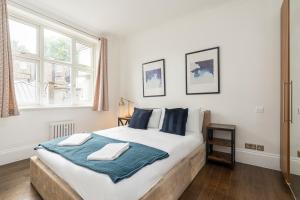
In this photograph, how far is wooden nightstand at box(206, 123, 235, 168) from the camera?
2.32 metres

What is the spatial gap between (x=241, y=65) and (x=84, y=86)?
3430mm

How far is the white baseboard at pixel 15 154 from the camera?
8.07 feet

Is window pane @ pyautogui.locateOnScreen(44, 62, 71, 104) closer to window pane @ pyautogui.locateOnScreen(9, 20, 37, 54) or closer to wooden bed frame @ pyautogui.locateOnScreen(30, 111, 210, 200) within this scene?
window pane @ pyautogui.locateOnScreen(9, 20, 37, 54)

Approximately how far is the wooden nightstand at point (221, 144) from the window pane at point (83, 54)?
3235 millimetres

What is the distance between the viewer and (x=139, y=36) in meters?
3.92

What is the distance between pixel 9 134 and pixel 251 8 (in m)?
4.49

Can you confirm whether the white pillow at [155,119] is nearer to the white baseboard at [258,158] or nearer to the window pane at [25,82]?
the white baseboard at [258,158]

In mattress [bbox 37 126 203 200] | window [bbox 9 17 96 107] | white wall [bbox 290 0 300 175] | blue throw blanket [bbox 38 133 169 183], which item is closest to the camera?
mattress [bbox 37 126 203 200]

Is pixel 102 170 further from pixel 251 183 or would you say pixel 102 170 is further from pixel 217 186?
pixel 251 183

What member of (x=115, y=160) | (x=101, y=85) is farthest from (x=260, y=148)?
(x=101, y=85)

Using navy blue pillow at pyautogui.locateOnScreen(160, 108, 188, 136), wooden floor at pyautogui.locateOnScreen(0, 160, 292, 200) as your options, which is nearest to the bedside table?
navy blue pillow at pyautogui.locateOnScreen(160, 108, 188, 136)

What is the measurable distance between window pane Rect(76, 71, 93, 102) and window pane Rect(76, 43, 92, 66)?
11.0 inches

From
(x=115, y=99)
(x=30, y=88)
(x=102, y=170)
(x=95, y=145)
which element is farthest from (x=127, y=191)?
(x=115, y=99)

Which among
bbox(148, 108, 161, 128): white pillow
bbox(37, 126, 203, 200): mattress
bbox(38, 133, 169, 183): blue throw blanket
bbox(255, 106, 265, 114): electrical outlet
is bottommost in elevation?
bbox(37, 126, 203, 200): mattress
